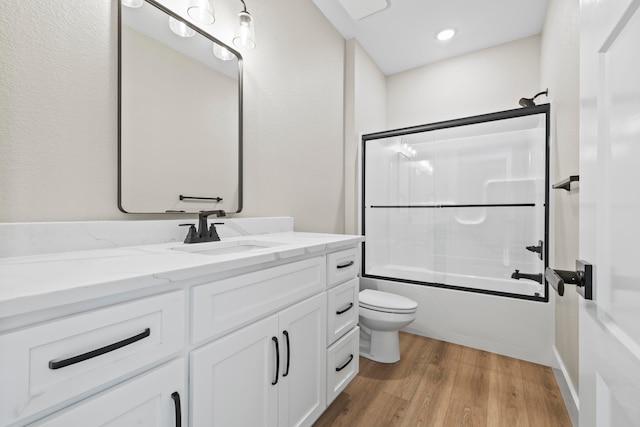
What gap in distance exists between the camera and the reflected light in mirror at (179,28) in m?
1.25

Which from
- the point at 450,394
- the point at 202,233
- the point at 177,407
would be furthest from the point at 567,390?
the point at 202,233

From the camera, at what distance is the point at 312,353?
121 cm

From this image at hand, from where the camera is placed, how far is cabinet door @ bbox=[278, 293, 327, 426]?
106 centimetres

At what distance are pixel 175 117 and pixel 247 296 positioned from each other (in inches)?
35.4

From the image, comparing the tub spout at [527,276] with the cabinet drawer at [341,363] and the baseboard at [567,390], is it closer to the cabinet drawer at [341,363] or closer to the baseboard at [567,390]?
the baseboard at [567,390]

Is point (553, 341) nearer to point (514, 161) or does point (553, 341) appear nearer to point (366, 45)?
point (514, 161)

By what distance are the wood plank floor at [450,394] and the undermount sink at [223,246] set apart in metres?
0.92

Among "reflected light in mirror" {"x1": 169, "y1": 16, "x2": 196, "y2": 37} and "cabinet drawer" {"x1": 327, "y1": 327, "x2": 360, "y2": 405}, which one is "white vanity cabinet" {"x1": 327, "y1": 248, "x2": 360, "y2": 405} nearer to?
"cabinet drawer" {"x1": 327, "y1": 327, "x2": 360, "y2": 405}

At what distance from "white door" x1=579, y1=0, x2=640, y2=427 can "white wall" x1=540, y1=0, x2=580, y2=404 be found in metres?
1.06

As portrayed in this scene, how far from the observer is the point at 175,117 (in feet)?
4.18

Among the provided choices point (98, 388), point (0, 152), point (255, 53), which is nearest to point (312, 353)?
point (98, 388)

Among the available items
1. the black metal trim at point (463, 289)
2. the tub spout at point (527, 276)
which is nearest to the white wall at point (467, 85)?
the tub spout at point (527, 276)

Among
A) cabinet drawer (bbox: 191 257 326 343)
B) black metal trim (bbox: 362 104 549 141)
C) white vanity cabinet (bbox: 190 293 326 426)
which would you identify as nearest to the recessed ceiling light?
black metal trim (bbox: 362 104 549 141)

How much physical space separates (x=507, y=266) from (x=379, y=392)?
1647 mm
